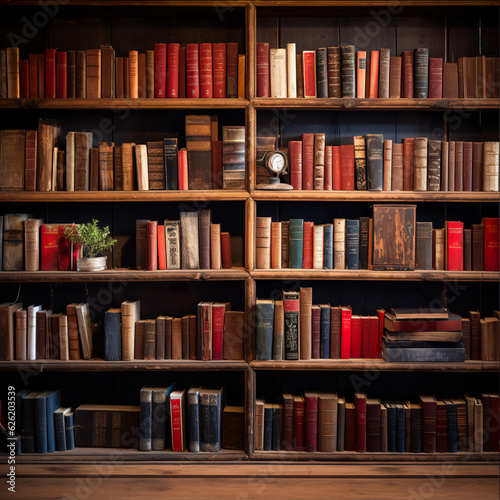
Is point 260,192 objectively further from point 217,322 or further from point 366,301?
point 366,301

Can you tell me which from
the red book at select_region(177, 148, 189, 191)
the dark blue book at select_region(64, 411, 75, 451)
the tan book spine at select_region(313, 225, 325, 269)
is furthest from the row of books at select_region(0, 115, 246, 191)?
the dark blue book at select_region(64, 411, 75, 451)

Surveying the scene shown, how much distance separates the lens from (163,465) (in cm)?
240

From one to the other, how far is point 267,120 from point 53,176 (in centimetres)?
120

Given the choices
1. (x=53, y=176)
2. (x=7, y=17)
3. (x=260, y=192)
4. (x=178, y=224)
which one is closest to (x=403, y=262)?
(x=260, y=192)

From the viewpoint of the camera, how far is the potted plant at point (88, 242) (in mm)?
2412

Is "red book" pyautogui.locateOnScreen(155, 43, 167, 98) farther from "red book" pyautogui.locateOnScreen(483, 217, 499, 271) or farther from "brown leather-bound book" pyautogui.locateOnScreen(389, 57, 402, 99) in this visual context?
"red book" pyautogui.locateOnScreen(483, 217, 499, 271)

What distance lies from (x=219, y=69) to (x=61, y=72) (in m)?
0.82

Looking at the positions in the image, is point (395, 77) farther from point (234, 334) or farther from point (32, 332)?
point (32, 332)

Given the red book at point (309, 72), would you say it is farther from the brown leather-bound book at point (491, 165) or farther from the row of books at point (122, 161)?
the brown leather-bound book at point (491, 165)

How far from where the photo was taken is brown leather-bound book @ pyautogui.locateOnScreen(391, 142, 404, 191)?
7.93 ft

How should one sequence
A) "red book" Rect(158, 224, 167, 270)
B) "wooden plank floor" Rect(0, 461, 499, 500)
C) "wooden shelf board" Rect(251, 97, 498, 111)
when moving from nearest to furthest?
"wooden plank floor" Rect(0, 461, 499, 500), "wooden shelf board" Rect(251, 97, 498, 111), "red book" Rect(158, 224, 167, 270)

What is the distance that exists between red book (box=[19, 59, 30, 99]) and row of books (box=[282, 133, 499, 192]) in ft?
4.61

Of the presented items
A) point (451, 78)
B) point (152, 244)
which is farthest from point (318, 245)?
point (451, 78)

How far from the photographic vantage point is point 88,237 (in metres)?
2.41
